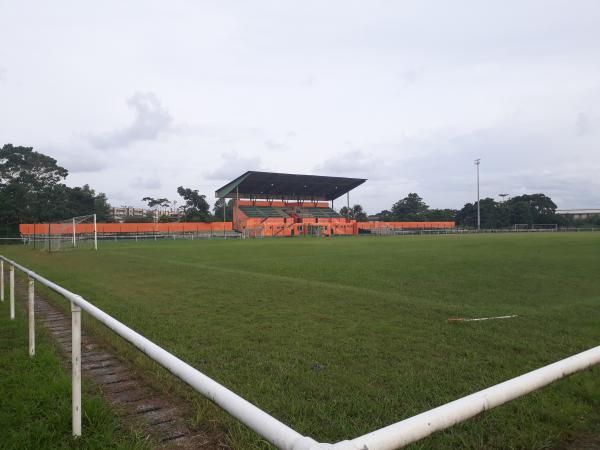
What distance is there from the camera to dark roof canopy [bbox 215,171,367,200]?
68938mm

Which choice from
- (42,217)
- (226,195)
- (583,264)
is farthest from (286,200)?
(583,264)

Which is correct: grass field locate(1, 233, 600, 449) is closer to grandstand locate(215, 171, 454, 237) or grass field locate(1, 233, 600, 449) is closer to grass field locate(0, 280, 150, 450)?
grass field locate(0, 280, 150, 450)

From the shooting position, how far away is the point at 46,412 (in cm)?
345

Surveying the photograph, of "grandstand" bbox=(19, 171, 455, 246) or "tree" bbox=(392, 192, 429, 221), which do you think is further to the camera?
"tree" bbox=(392, 192, 429, 221)

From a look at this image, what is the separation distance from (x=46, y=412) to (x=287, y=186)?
71910 mm

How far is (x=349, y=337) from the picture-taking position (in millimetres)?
5961

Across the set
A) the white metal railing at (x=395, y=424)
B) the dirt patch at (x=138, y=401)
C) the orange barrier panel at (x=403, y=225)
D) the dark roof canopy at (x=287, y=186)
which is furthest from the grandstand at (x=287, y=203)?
the white metal railing at (x=395, y=424)

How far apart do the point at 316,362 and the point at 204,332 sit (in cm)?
210

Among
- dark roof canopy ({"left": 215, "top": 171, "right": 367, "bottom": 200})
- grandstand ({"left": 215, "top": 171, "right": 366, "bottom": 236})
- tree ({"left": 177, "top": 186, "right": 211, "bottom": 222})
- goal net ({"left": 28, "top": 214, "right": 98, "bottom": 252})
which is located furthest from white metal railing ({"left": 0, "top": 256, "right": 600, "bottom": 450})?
tree ({"left": 177, "top": 186, "right": 211, "bottom": 222})

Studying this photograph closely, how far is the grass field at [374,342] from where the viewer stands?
3391 mm

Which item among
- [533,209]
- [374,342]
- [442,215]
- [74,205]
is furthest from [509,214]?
[374,342]

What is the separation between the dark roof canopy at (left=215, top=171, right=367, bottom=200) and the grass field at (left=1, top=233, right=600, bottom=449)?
2245 inches

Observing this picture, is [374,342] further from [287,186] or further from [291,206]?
[291,206]

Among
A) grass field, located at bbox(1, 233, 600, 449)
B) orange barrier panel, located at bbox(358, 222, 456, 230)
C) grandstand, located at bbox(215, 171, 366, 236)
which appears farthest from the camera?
orange barrier panel, located at bbox(358, 222, 456, 230)
